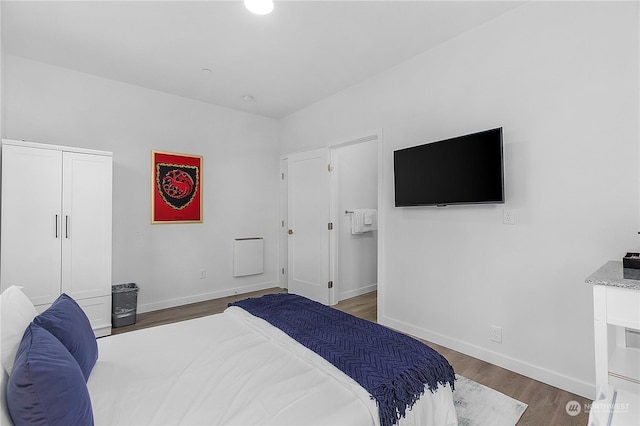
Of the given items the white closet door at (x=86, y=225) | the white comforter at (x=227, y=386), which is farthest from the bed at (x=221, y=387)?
the white closet door at (x=86, y=225)

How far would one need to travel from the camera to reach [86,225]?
3.17 metres

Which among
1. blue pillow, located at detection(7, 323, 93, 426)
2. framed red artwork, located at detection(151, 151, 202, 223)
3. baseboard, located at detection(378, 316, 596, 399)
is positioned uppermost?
framed red artwork, located at detection(151, 151, 202, 223)

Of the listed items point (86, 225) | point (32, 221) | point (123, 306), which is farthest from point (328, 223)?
point (32, 221)

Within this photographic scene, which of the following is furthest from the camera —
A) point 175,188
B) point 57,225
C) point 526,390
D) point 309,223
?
point 309,223

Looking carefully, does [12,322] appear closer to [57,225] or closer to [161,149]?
[57,225]

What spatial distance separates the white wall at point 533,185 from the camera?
6.70 ft

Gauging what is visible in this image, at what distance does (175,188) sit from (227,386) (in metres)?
3.38

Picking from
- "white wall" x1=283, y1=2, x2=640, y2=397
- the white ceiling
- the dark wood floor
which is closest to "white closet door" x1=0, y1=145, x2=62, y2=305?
the dark wood floor

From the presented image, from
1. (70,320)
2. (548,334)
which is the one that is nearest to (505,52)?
(548,334)

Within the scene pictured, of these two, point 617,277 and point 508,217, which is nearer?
point 617,277

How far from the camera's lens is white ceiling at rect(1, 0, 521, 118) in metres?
2.43

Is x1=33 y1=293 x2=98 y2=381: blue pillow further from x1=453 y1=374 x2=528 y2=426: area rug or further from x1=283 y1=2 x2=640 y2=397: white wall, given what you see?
x1=283 y1=2 x2=640 y2=397: white wall

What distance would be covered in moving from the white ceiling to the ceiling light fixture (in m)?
0.08

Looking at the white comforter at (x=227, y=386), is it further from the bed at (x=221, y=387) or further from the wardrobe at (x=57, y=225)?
the wardrobe at (x=57, y=225)
